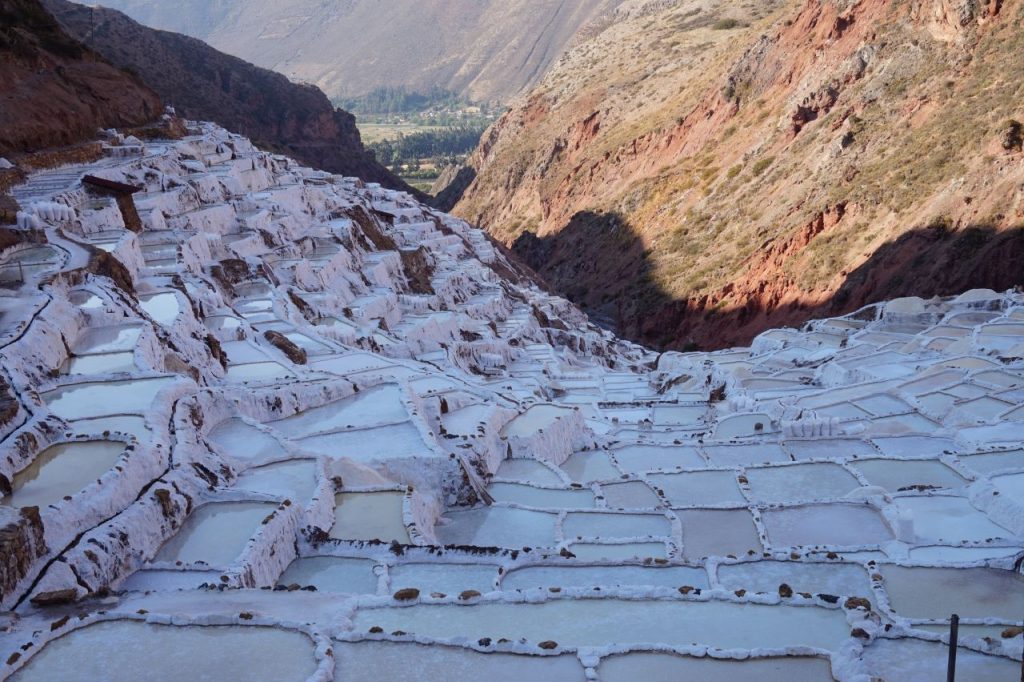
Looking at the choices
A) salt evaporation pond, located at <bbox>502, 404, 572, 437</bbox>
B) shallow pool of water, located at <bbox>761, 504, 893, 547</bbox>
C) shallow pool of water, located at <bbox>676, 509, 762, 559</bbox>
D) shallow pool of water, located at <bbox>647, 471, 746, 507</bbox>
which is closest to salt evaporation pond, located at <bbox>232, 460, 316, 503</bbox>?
shallow pool of water, located at <bbox>676, 509, 762, 559</bbox>

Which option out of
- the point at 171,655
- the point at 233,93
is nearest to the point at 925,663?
the point at 171,655

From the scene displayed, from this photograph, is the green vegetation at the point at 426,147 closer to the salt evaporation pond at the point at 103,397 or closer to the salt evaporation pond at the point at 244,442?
the salt evaporation pond at the point at 244,442

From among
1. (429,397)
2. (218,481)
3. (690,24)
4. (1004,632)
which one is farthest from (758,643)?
(690,24)

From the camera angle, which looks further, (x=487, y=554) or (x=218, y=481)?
(x=218, y=481)

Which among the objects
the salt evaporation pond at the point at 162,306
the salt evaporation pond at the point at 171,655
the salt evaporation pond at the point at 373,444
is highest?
the salt evaporation pond at the point at 162,306

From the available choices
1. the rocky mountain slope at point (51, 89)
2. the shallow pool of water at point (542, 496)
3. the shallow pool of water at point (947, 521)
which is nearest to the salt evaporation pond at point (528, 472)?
the shallow pool of water at point (542, 496)

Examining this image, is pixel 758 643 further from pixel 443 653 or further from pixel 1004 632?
pixel 443 653

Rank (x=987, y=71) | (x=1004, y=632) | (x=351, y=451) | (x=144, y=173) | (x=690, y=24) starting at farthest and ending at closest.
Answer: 1. (x=690, y=24)
2. (x=987, y=71)
3. (x=144, y=173)
4. (x=351, y=451)
5. (x=1004, y=632)
